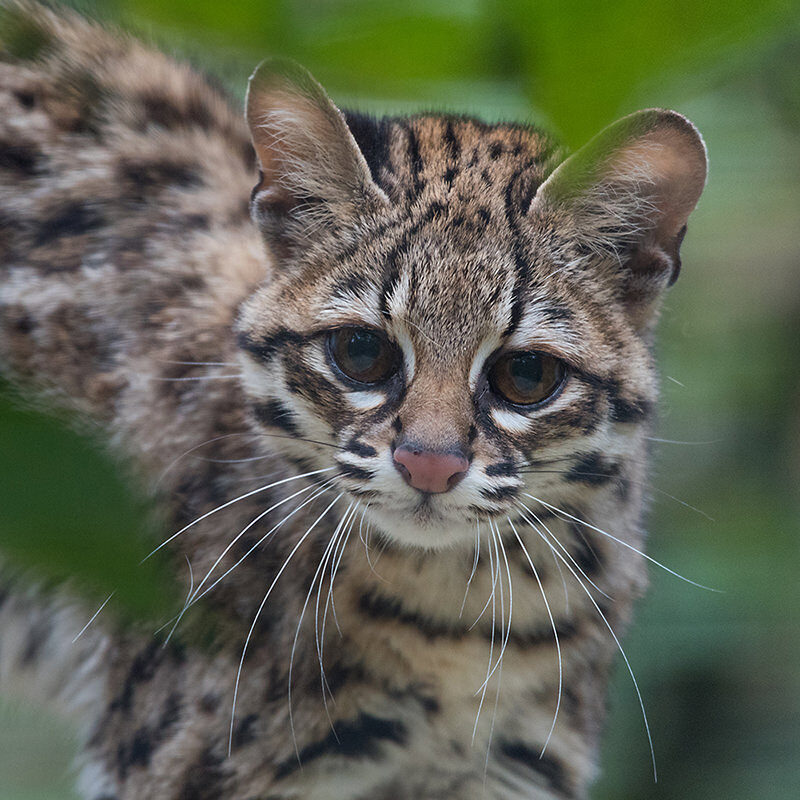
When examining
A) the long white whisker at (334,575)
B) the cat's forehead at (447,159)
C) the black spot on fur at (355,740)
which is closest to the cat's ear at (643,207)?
the cat's forehead at (447,159)

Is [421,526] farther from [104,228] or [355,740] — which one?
[104,228]

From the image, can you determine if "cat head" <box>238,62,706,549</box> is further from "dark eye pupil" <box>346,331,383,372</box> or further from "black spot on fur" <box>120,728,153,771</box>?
"black spot on fur" <box>120,728,153,771</box>

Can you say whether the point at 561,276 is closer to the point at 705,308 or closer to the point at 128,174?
the point at 128,174

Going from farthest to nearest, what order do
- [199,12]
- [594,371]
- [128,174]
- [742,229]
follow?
[742,229] < [128,174] < [594,371] < [199,12]

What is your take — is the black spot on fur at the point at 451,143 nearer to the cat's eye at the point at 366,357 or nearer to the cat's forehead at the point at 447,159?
the cat's forehead at the point at 447,159

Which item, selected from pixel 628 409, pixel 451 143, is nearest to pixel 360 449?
pixel 628 409

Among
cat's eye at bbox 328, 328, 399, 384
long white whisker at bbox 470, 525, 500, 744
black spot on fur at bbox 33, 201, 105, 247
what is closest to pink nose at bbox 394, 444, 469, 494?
cat's eye at bbox 328, 328, 399, 384

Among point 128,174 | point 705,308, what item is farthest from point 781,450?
point 128,174
